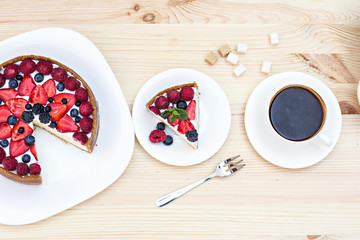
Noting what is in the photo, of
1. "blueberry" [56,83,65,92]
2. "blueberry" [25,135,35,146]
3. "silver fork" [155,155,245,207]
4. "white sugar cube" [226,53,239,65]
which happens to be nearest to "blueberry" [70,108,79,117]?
"blueberry" [56,83,65,92]

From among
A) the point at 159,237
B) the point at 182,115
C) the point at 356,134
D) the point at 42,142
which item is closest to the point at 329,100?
the point at 356,134

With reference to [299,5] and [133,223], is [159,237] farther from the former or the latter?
[299,5]

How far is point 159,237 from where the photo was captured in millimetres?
1830

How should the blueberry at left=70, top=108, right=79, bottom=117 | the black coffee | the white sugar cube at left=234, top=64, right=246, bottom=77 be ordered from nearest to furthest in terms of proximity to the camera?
the black coffee, the blueberry at left=70, top=108, right=79, bottom=117, the white sugar cube at left=234, top=64, right=246, bottom=77

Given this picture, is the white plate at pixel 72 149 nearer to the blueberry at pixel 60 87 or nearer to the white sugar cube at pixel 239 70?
the blueberry at pixel 60 87

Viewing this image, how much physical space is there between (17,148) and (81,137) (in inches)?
11.7

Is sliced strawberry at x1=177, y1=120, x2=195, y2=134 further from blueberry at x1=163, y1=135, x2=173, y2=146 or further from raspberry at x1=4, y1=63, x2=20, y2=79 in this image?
raspberry at x1=4, y1=63, x2=20, y2=79

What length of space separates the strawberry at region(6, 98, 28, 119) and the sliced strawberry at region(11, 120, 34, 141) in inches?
1.5

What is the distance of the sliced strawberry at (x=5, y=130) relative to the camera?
5.63 ft

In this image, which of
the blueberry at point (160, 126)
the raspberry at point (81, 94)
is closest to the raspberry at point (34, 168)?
the raspberry at point (81, 94)

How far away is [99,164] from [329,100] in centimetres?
116

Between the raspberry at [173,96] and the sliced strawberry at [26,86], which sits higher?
the sliced strawberry at [26,86]

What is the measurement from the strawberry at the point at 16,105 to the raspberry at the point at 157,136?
614 mm

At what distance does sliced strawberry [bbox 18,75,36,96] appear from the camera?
5.72ft
